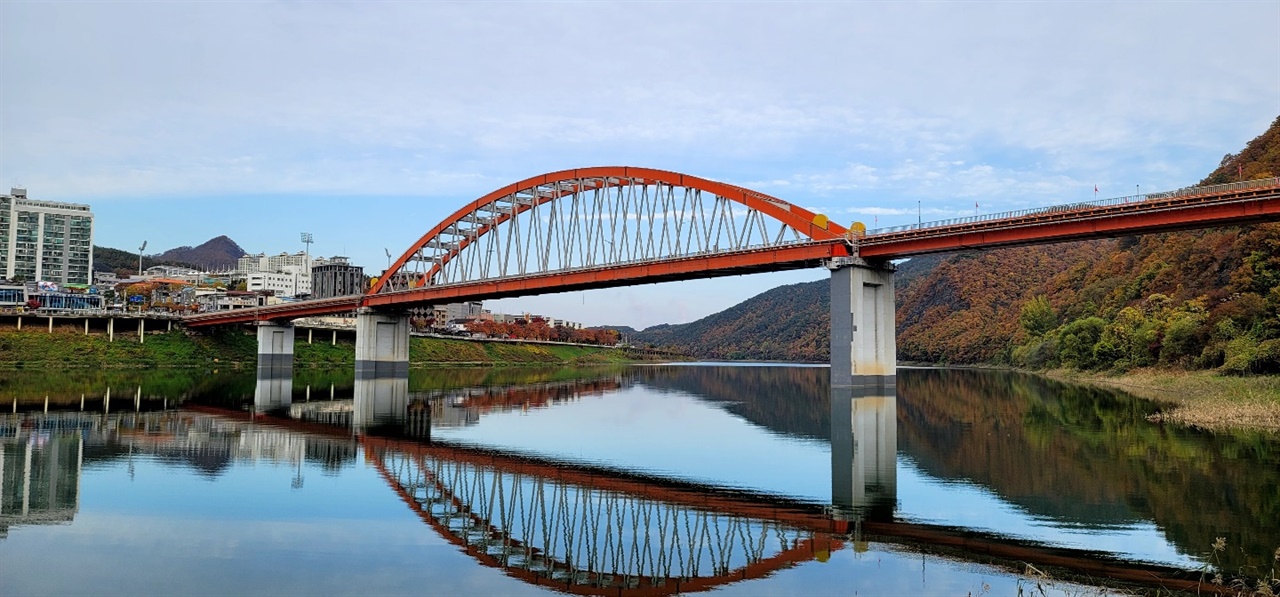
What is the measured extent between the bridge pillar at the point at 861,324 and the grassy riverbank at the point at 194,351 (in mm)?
68170

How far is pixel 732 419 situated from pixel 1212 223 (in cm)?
2556

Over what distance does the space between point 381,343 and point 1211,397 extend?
72207 millimetres

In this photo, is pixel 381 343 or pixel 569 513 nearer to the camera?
pixel 569 513

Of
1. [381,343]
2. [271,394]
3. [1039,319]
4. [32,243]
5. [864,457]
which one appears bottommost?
[864,457]

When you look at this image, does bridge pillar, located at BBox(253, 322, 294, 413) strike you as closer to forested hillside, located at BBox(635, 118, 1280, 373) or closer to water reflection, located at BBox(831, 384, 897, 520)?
water reflection, located at BBox(831, 384, 897, 520)

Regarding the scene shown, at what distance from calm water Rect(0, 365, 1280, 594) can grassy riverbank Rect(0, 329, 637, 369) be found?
5129 cm

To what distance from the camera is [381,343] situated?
9125cm

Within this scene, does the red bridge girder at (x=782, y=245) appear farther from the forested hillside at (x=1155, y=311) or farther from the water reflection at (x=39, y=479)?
the water reflection at (x=39, y=479)

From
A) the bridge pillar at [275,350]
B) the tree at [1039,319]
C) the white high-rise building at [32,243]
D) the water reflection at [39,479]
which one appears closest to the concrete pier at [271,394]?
the bridge pillar at [275,350]

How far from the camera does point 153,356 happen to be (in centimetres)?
9062

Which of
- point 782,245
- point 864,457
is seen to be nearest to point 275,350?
point 782,245

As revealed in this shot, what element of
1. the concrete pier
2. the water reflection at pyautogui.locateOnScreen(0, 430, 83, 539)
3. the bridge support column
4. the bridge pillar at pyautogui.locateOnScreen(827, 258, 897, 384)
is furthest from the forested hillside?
the bridge support column

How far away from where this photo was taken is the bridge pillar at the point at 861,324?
171 feet

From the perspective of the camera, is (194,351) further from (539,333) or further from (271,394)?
(539,333)
